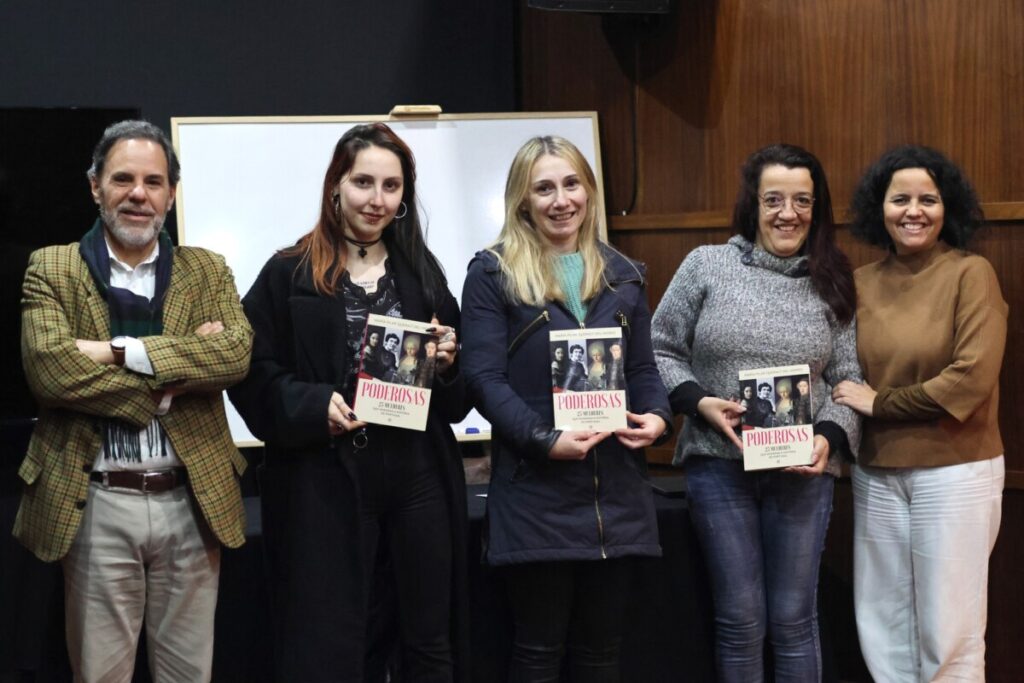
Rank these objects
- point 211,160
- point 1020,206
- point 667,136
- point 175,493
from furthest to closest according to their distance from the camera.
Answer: point 667,136 → point 211,160 → point 1020,206 → point 175,493

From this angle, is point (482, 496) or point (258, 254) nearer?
point (482, 496)

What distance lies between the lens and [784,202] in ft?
10.1

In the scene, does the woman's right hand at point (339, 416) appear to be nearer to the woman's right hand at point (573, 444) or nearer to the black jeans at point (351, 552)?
the black jeans at point (351, 552)

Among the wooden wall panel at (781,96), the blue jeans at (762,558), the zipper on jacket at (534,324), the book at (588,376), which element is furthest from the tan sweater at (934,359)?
the zipper on jacket at (534,324)

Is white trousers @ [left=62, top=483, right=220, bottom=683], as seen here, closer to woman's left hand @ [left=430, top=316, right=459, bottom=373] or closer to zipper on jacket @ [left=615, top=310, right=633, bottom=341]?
woman's left hand @ [left=430, top=316, right=459, bottom=373]

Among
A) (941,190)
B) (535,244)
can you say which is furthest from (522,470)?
(941,190)

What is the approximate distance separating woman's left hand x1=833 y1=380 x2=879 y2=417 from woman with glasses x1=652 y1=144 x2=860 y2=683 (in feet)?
0.08

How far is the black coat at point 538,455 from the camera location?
2.73 metres

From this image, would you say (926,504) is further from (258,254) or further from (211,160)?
(211,160)

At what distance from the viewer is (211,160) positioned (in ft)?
13.8

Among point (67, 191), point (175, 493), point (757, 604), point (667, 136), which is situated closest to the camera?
point (175, 493)

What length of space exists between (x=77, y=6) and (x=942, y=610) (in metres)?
3.60

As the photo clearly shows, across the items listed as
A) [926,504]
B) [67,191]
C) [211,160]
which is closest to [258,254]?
[211,160]

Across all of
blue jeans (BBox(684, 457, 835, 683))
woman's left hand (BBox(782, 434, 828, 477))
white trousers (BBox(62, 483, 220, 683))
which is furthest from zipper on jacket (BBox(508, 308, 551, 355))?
white trousers (BBox(62, 483, 220, 683))
